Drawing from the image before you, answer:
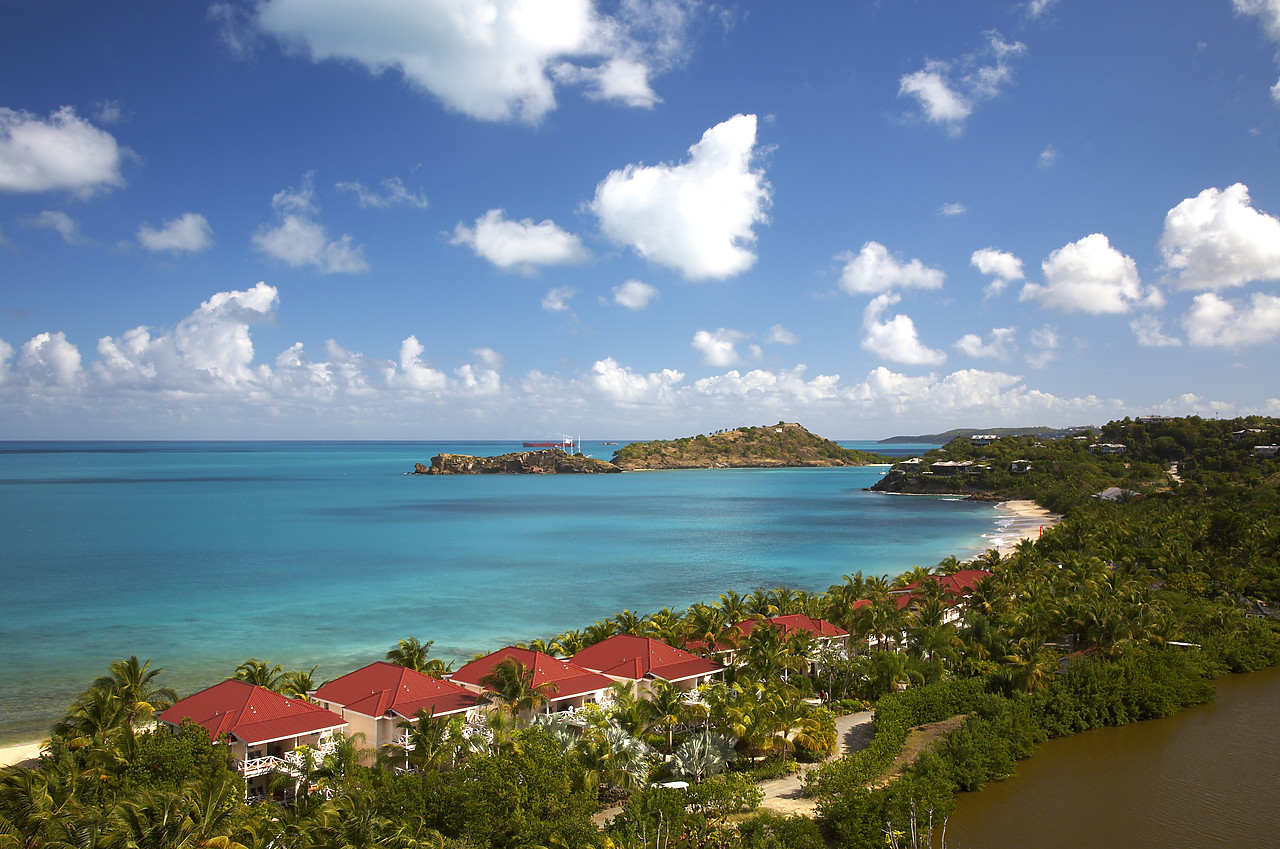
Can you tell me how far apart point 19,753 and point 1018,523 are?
3853 inches

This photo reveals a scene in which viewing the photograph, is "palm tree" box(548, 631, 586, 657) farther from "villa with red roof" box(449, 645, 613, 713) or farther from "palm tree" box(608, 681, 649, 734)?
"palm tree" box(608, 681, 649, 734)

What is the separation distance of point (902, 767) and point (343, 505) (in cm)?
10682

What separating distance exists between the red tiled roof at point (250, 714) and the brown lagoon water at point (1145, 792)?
18.5 metres

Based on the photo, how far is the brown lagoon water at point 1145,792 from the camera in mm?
20234

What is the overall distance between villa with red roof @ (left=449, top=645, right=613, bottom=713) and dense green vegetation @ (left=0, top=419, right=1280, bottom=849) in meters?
1.18

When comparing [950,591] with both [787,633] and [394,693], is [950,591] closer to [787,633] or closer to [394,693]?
[787,633]

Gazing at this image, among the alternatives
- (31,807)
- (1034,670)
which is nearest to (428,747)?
(31,807)

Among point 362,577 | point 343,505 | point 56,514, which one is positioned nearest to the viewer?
point 362,577

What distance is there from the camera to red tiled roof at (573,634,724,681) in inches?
1068

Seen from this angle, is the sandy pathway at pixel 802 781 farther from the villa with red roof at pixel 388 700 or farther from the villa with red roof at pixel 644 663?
the villa with red roof at pixel 388 700

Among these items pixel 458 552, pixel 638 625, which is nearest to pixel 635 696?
pixel 638 625

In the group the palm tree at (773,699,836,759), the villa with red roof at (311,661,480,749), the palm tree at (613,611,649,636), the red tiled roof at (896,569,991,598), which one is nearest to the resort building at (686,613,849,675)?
the palm tree at (613,611,649,636)

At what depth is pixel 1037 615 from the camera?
33.6m

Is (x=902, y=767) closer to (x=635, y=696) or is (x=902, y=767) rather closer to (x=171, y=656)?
(x=635, y=696)
